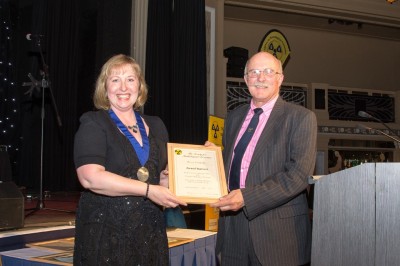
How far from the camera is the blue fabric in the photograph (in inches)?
154

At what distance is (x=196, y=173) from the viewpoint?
2229 mm

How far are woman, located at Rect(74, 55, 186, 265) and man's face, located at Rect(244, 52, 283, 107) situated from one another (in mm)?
613

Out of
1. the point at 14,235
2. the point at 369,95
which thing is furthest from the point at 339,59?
the point at 14,235

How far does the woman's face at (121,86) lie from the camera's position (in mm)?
2002

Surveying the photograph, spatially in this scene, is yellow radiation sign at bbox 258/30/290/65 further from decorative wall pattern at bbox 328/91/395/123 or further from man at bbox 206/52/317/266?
man at bbox 206/52/317/266

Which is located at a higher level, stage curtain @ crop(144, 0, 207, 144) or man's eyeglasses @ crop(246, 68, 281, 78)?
stage curtain @ crop(144, 0, 207, 144)

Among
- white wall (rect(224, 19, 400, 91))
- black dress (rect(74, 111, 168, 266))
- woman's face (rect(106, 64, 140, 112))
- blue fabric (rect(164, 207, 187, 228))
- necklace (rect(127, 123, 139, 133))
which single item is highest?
white wall (rect(224, 19, 400, 91))

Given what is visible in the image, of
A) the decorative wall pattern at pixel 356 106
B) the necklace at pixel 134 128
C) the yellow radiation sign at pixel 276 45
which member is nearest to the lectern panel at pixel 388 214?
the necklace at pixel 134 128

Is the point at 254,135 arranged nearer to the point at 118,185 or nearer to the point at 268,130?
the point at 268,130

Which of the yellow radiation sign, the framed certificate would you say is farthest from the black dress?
the yellow radiation sign

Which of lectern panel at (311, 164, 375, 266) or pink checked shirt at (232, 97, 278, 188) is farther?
pink checked shirt at (232, 97, 278, 188)

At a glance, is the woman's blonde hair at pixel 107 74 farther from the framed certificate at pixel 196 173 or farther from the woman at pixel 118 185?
the framed certificate at pixel 196 173

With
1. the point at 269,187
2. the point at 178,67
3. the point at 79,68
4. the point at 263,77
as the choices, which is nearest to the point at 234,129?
the point at 263,77

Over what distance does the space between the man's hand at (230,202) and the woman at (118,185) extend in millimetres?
268
